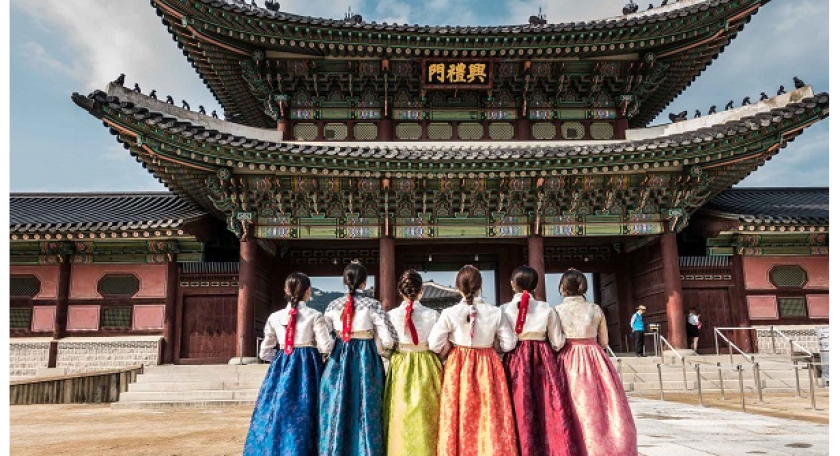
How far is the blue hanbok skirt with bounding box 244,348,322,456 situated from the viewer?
4.39 m

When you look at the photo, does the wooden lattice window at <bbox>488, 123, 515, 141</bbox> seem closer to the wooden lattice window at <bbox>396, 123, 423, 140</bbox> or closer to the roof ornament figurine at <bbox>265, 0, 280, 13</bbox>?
the wooden lattice window at <bbox>396, 123, 423, 140</bbox>

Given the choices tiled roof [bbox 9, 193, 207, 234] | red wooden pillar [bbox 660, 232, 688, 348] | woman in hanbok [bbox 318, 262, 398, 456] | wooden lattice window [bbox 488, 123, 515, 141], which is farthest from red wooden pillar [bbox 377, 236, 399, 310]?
woman in hanbok [bbox 318, 262, 398, 456]

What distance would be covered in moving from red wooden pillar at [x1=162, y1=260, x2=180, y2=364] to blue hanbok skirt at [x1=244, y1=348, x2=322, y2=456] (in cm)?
1138

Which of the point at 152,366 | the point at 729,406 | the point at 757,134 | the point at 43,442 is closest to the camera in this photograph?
the point at 43,442

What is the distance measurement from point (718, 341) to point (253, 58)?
13.8m

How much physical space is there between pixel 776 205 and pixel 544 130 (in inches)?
280

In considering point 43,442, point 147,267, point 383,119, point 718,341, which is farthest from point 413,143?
point 43,442

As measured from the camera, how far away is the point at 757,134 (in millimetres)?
13172

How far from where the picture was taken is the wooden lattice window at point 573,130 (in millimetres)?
16062

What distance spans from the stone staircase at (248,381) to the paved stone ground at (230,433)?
5.31ft

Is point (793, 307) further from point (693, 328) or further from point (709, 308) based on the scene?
point (693, 328)

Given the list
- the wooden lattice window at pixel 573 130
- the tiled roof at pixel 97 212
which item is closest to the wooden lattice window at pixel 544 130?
the wooden lattice window at pixel 573 130

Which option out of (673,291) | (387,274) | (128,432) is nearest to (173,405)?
(128,432)

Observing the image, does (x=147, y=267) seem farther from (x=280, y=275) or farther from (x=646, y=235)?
(x=646, y=235)
